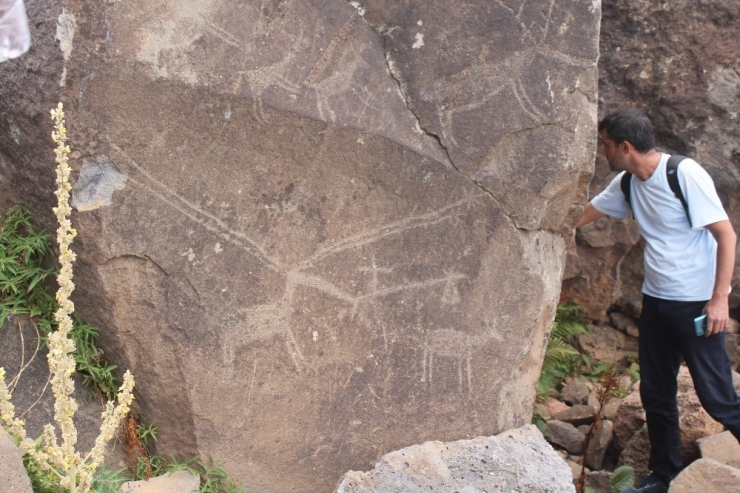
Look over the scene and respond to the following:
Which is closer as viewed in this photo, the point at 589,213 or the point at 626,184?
the point at 626,184

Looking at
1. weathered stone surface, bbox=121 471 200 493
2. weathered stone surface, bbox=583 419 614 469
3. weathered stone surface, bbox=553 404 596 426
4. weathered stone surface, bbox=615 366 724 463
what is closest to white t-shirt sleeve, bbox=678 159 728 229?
weathered stone surface, bbox=615 366 724 463

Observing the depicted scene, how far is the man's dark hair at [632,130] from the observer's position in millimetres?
3455

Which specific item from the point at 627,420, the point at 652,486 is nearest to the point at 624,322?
the point at 627,420

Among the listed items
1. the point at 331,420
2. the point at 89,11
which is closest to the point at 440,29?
the point at 89,11

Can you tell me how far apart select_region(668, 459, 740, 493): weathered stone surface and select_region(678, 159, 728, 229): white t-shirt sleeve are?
0.88 metres

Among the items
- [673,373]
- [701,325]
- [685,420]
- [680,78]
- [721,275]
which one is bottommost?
[685,420]

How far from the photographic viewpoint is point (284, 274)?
3.02 meters

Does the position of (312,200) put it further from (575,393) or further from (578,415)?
(575,393)

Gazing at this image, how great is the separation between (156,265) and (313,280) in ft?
1.68

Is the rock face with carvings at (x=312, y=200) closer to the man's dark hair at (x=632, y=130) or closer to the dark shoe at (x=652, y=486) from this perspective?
the man's dark hair at (x=632, y=130)

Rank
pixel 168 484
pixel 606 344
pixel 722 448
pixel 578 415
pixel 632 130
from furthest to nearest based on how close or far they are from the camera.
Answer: pixel 606 344
pixel 578 415
pixel 722 448
pixel 632 130
pixel 168 484

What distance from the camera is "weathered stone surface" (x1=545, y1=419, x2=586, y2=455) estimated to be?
419cm

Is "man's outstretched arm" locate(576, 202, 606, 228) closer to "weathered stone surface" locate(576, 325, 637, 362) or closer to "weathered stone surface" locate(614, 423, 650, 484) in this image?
"weathered stone surface" locate(614, 423, 650, 484)

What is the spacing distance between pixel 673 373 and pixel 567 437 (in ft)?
2.43
